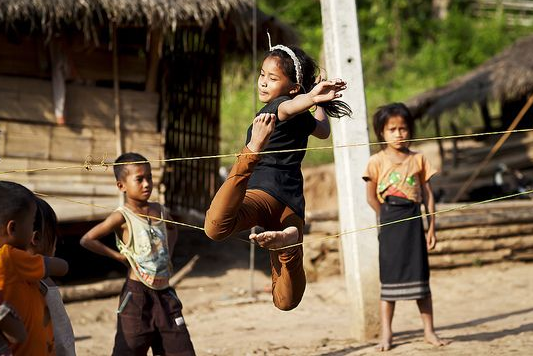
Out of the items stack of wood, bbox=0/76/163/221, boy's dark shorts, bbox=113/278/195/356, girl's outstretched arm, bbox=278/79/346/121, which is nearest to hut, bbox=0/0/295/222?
stack of wood, bbox=0/76/163/221

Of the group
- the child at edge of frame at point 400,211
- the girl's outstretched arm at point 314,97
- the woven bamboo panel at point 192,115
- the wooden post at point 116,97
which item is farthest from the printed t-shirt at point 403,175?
the woven bamboo panel at point 192,115

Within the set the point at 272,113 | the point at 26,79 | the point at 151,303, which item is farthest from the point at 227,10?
the point at 272,113

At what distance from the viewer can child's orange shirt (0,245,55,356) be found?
3512mm

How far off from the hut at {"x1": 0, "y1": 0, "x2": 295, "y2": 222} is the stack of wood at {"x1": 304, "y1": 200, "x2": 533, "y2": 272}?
1.78m

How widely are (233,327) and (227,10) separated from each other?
3.47 meters

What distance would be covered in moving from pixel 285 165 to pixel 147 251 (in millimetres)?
1426

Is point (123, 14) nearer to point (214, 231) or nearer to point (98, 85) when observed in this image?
point (98, 85)

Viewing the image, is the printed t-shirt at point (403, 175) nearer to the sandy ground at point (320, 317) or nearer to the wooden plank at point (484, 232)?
the sandy ground at point (320, 317)

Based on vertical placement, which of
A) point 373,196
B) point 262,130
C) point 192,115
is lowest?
point 373,196

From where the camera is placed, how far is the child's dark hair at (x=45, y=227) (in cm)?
417

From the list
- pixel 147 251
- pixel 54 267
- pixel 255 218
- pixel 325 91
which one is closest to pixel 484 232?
pixel 147 251

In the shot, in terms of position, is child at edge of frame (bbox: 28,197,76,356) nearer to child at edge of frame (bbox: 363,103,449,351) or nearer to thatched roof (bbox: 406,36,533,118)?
child at edge of frame (bbox: 363,103,449,351)

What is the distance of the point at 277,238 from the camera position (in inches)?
164

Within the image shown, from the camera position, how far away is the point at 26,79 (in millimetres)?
10016
